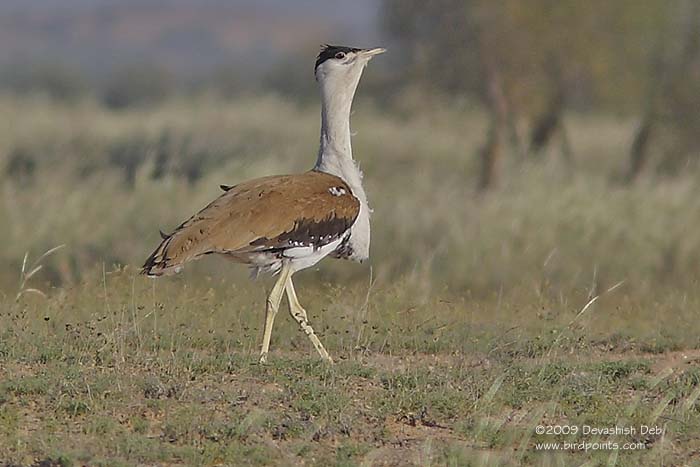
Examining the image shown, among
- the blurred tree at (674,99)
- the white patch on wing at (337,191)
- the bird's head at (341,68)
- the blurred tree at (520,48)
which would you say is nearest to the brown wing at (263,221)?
the white patch on wing at (337,191)

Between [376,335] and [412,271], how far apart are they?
2.84 meters

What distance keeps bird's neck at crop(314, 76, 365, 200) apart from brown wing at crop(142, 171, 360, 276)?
0.83ft

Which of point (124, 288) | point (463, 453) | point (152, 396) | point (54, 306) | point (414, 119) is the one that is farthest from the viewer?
point (414, 119)

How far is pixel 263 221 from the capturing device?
234 inches

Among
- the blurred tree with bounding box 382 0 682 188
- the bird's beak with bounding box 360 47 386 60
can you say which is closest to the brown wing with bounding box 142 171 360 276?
the bird's beak with bounding box 360 47 386 60

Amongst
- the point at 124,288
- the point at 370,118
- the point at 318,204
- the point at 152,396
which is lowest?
the point at 370,118

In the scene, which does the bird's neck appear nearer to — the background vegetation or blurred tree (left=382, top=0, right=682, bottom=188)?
the background vegetation

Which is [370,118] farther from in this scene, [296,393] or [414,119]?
[296,393]

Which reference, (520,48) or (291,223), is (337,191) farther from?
(520,48)

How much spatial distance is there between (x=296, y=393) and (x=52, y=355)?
127 centimetres

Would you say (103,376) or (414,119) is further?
(414,119)

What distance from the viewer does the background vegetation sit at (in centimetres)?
503

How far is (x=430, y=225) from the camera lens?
1217 cm

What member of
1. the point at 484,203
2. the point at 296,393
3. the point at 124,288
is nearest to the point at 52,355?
the point at 296,393
